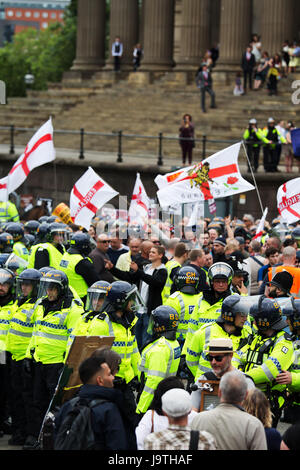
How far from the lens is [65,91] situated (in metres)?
42.6

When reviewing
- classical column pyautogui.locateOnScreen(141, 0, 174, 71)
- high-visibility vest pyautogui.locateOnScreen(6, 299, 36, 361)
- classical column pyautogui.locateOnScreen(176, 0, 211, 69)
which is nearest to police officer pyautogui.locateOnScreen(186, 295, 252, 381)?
high-visibility vest pyautogui.locateOnScreen(6, 299, 36, 361)

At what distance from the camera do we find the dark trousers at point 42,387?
10.8 metres

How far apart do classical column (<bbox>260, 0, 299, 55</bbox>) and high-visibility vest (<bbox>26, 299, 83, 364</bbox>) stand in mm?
27900

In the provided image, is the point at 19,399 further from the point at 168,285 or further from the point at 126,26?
the point at 126,26

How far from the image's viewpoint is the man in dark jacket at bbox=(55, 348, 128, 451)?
731cm

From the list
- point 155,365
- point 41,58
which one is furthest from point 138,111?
point 41,58

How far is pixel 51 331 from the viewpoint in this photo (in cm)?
1070

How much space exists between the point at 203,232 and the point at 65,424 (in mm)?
10860

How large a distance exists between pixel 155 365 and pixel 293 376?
115cm

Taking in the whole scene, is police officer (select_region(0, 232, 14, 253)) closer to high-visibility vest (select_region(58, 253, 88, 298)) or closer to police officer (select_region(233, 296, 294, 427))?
high-visibility vest (select_region(58, 253, 88, 298))

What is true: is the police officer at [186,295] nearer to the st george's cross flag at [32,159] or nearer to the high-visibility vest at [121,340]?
the high-visibility vest at [121,340]

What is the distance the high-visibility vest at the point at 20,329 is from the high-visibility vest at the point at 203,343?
6.07ft

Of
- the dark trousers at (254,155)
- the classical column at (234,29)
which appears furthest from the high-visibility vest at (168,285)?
the classical column at (234,29)

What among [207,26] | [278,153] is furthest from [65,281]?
[207,26]
